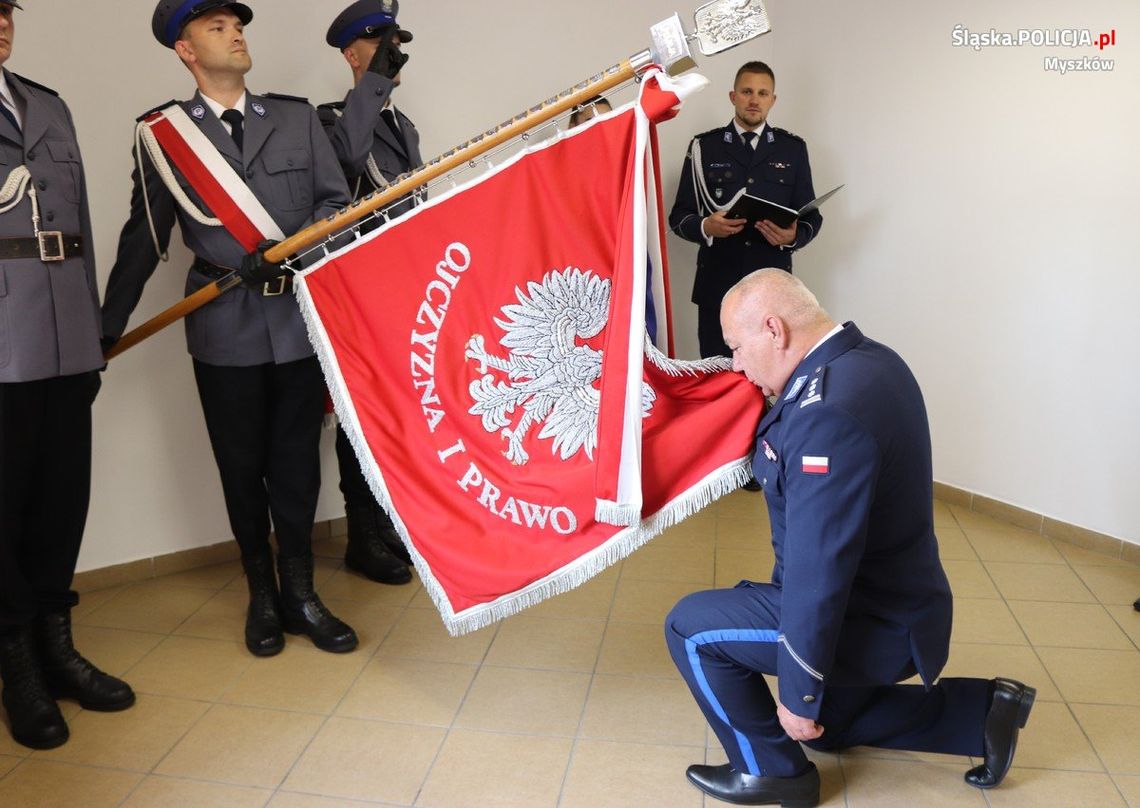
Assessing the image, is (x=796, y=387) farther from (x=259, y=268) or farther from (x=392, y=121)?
(x=392, y=121)

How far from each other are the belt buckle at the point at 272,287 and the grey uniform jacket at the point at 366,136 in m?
0.41

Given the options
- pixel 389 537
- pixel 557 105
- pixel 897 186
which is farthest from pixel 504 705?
pixel 897 186

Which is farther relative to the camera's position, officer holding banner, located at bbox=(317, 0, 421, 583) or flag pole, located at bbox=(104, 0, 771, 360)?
officer holding banner, located at bbox=(317, 0, 421, 583)

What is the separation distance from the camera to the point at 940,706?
6.63 ft

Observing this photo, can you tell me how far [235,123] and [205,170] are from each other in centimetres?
16

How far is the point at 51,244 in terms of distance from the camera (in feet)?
6.98

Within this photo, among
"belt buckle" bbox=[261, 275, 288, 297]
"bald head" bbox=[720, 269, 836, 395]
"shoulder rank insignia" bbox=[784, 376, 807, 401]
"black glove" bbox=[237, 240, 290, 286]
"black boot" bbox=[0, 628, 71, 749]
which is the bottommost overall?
"black boot" bbox=[0, 628, 71, 749]

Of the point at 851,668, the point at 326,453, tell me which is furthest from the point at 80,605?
the point at 851,668

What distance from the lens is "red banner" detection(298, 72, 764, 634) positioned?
1974mm

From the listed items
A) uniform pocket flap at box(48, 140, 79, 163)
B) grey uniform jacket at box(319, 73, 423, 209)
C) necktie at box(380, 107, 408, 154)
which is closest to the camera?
uniform pocket flap at box(48, 140, 79, 163)

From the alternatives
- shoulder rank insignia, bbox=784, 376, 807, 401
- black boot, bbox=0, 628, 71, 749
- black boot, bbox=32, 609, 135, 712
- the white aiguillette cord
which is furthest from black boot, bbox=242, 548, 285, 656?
shoulder rank insignia, bbox=784, 376, 807, 401

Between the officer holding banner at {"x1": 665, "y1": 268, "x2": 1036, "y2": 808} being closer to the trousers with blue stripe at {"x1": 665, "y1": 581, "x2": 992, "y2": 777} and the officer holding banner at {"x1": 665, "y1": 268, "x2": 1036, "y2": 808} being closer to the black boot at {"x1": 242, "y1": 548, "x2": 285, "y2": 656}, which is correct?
the trousers with blue stripe at {"x1": 665, "y1": 581, "x2": 992, "y2": 777}

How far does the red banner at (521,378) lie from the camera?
77.7 inches

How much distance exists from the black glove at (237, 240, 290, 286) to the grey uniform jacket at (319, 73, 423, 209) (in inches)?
16.8
